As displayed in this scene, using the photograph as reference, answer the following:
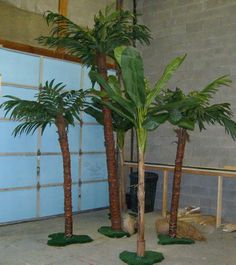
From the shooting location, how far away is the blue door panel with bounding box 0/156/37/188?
5.44 metres

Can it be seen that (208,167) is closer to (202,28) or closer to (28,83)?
(202,28)

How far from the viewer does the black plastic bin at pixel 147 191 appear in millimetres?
6613

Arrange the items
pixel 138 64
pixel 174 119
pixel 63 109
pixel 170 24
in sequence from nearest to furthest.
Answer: pixel 138 64 < pixel 174 119 < pixel 63 109 < pixel 170 24

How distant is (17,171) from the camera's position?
220 inches

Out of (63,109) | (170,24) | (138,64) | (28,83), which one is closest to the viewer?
(138,64)

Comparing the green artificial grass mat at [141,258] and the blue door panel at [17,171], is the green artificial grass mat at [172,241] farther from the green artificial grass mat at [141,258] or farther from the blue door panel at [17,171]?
the blue door panel at [17,171]

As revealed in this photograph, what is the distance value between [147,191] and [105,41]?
297 centimetres

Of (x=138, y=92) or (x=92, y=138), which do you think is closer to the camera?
(x=138, y=92)

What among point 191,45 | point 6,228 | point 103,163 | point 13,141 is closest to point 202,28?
point 191,45

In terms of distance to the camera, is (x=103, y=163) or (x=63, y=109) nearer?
(x=63, y=109)

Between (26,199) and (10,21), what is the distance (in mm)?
2777

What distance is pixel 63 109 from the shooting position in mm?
4762

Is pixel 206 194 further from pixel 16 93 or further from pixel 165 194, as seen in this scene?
pixel 16 93

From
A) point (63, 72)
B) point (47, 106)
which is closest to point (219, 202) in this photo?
point (47, 106)
